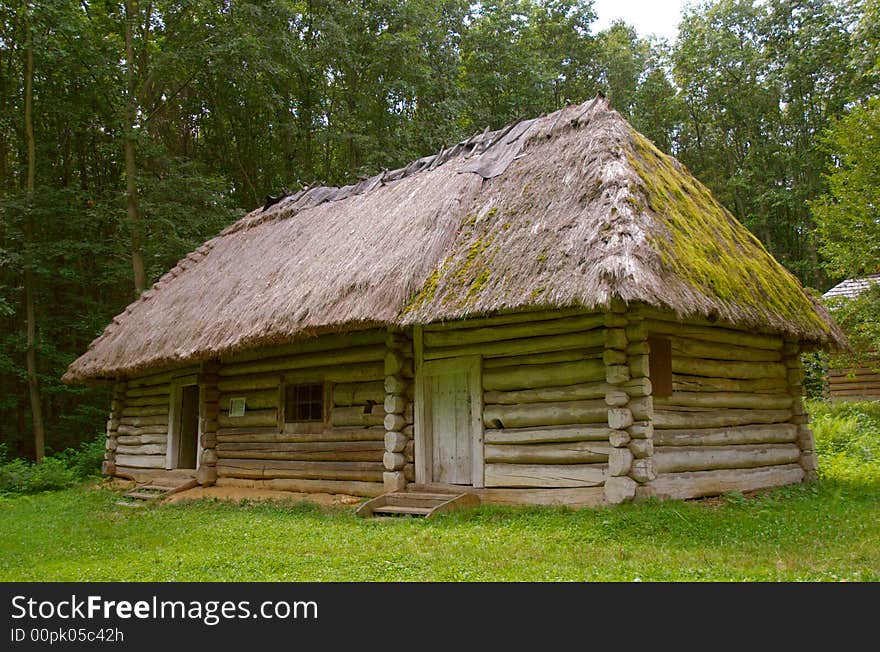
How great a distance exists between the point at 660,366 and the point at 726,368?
1735 mm

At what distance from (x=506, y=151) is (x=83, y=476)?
12.7 metres

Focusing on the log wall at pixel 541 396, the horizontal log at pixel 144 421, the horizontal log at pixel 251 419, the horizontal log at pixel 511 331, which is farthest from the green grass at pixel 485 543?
the horizontal log at pixel 144 421

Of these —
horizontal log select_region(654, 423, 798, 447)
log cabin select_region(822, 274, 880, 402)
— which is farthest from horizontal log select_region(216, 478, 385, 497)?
log cabin select_region(822, 274, 880, 402)

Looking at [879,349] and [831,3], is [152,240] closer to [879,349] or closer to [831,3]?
[879,349]

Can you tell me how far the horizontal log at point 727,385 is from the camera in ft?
30.4

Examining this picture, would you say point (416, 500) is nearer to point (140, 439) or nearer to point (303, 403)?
point (303, 403)

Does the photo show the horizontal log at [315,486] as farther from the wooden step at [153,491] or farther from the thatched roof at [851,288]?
the thatched roof at [851,288]

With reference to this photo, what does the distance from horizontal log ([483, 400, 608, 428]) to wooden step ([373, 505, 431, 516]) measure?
1406 mm

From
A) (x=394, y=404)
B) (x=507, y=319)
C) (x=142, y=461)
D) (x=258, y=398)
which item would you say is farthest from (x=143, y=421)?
(x=507, y=319)

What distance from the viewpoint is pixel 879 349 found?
15977 mm

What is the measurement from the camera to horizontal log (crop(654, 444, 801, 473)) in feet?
28.5

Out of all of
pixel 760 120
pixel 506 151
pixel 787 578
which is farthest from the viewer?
pixel 760 120

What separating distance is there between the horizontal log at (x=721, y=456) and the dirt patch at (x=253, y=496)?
14.1 feet

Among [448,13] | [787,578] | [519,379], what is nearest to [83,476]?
Result: [519,379]
